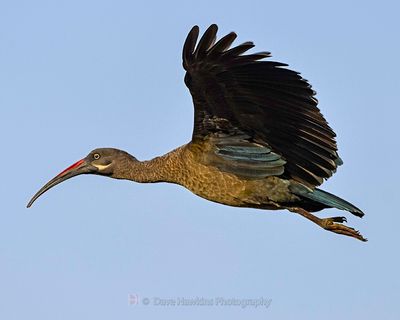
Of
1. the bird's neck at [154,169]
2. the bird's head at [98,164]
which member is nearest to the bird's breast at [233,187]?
the bird's neck at [154,169]

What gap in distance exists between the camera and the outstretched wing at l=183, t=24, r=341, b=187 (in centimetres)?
1306

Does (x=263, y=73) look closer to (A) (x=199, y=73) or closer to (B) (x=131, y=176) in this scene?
(A) (x=199, y=73)

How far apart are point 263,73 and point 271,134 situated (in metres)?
1.10

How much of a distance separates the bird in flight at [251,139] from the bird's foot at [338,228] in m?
0.01

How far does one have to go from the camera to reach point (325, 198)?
14273 millimetres

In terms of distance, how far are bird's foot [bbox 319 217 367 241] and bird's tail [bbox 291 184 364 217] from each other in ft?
1.02

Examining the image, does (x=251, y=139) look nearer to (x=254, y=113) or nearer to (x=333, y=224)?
(x=254, y=113)

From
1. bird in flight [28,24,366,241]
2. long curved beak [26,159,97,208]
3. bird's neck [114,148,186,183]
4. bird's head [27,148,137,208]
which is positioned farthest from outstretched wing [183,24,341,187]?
long curved beak [26,159,97,208]

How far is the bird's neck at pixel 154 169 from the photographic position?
15.0 m

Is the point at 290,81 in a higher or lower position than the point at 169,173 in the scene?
higher

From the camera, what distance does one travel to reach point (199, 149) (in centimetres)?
1455

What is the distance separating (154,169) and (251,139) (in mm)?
1723

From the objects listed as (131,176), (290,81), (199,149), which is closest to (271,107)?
(290,81)

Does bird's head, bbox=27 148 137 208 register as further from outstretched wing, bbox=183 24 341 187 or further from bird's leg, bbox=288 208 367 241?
bird's leg, bbox=288 208 367 241
